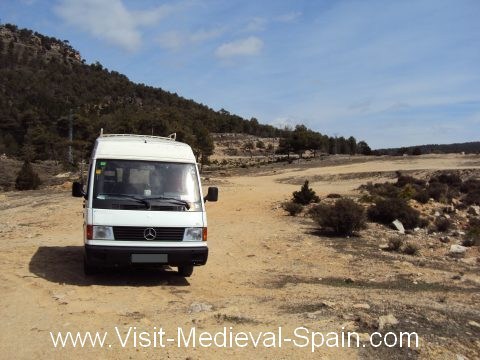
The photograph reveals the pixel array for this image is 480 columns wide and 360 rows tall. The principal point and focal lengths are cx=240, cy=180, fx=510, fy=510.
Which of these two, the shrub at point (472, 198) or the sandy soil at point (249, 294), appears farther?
the shrub at point (472, 198)

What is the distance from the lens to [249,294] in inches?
325

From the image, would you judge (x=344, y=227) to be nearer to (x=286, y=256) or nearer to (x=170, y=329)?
(x=286, y=256)

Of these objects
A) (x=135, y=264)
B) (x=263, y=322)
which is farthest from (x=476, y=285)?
(x=135, y=264)

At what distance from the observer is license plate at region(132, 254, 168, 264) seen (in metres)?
8.09

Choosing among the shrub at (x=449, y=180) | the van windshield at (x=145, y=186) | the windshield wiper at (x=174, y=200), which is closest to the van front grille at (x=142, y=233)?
the van windshield at (x=145, y=186)

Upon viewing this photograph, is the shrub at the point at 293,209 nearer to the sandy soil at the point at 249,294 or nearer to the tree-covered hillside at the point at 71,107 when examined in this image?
the sandy soil at the point at 249,294

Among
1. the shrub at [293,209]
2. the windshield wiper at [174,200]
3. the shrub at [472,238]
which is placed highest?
the windshield wiper at [174,200]

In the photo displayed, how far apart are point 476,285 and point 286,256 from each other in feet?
14.5

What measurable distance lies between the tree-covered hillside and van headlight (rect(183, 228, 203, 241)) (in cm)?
4268

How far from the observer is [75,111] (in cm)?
8125

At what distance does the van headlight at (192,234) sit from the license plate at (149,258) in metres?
0.45

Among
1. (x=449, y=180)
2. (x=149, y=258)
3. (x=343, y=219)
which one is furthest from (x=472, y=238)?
(x=449, y=180)

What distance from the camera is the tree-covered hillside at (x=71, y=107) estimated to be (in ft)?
187

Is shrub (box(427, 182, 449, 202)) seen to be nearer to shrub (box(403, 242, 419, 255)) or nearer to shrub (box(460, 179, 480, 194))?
shrub (box(460, 179, 480, 194))
